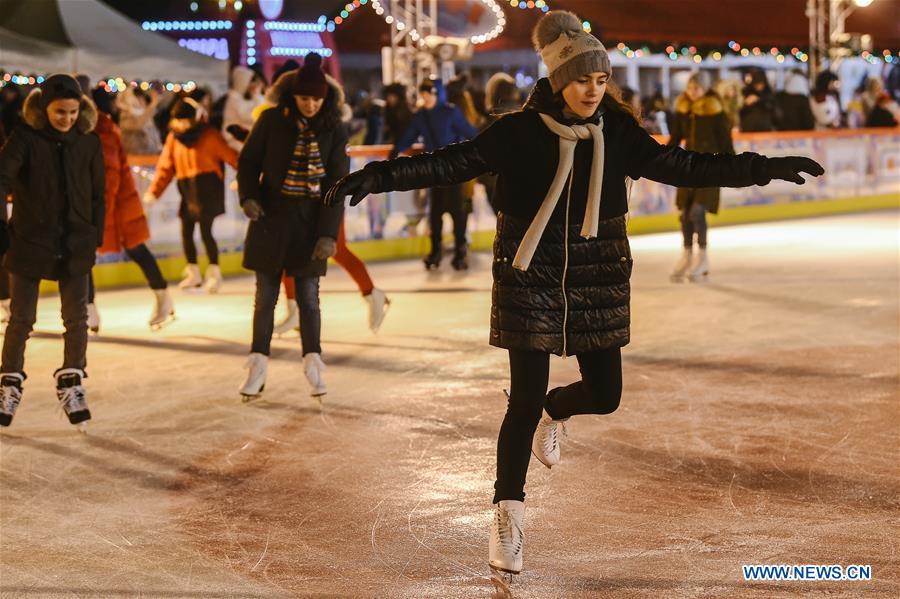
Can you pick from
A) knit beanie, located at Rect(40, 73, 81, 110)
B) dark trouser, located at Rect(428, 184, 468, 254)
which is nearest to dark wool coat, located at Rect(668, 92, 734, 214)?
dark trouser, located at Rect(428, 184, 468, 254)

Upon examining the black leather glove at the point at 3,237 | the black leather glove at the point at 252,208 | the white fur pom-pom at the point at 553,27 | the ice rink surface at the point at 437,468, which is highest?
the white fur pom-pom at the point at 553,27

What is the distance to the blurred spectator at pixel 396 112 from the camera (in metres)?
12.6

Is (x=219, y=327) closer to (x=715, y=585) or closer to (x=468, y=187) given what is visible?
(x=468, y=187)

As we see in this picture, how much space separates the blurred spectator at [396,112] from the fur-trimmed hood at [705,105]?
11.6 feet

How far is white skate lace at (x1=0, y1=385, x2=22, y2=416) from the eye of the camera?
536cm

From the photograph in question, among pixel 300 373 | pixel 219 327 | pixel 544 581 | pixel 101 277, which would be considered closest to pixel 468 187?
pixel 101 277

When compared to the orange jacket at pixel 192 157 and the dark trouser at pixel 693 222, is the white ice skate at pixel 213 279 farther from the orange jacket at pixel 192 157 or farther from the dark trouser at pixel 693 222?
the dark trouser at pixel 693 222

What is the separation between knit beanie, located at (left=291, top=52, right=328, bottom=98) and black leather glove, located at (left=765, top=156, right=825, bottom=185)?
2.51 metres

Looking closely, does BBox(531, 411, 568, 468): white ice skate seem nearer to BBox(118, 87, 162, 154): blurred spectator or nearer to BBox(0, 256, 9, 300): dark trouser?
BBox(0, 256, 9, 300): dark trouser

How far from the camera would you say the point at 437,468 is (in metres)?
4.71

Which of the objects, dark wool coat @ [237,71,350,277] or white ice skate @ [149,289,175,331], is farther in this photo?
white ice skate @ [149,289,175,331]

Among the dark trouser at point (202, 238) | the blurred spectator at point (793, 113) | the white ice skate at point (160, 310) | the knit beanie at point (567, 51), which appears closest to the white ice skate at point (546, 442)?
the knit beanie at point (567, 51)

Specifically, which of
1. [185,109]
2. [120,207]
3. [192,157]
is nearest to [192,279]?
[192,157]

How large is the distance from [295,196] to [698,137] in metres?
4.49
